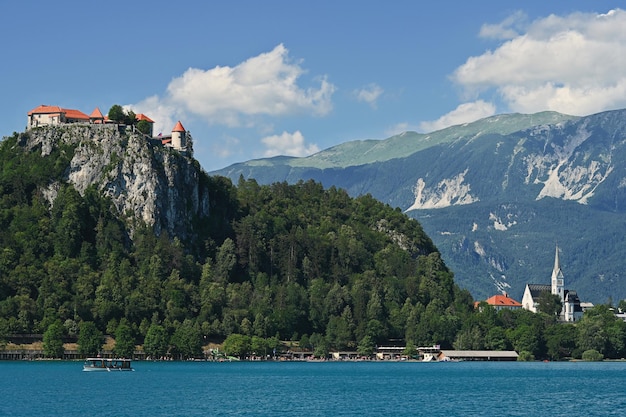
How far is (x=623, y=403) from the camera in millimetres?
130125

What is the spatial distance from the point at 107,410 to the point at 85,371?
66001 mm

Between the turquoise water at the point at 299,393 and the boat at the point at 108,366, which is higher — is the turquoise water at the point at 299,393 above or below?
below

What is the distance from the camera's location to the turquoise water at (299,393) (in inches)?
4719

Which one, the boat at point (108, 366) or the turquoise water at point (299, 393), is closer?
the turquoise water at point (299, 393)

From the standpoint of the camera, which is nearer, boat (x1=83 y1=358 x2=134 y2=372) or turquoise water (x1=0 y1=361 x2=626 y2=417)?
turquoise water (x1=0 y1=361 x2=626 y2=417)

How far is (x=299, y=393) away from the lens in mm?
142125

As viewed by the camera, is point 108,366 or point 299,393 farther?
point 108,366

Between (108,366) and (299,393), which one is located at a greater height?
→ (108,366)

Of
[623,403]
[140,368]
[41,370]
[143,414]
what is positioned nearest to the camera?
[143,414]

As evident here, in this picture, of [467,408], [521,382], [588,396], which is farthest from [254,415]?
[521,382]

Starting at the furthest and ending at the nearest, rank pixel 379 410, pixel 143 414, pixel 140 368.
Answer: pixel 140 368 → pixel 379 410 → pixel 143 414

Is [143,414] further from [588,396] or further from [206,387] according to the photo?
[588,396]

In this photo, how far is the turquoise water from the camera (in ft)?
393

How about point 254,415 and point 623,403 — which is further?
point 623,403
